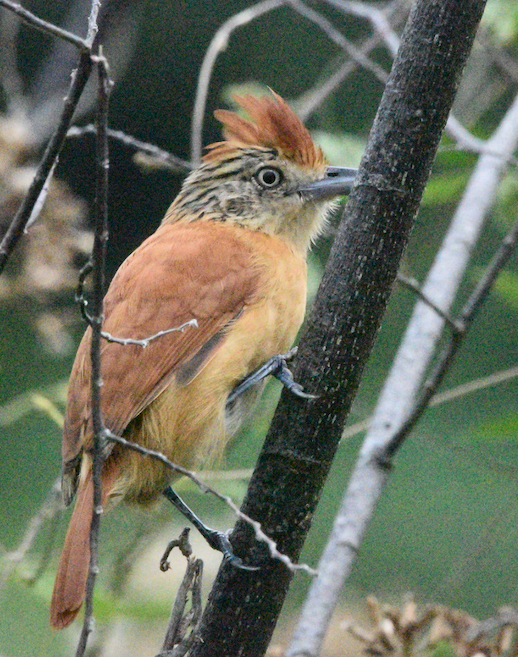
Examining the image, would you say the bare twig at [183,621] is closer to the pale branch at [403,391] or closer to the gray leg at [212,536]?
the gray leg at [212,536]

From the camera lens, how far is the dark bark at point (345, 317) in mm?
1809

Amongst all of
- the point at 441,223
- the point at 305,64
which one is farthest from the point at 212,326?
the point at 305,64

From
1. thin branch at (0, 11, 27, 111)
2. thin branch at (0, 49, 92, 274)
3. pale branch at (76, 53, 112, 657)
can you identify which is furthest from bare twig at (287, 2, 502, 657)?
thin branch at (0, 11, 27, 111)

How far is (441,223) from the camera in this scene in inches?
183

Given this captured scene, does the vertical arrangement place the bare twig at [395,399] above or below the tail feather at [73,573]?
above

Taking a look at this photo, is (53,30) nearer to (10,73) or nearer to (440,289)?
(440,289)

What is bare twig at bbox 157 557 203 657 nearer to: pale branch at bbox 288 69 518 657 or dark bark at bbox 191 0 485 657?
dark bark at bbox 191 0 485 657

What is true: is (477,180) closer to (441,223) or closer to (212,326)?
(441,223)

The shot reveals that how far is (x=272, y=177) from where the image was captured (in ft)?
10.5

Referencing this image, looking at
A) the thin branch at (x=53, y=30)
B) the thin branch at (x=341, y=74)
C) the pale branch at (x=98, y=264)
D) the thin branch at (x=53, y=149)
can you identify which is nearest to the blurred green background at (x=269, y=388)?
the thin branch at (x=341, y=74)

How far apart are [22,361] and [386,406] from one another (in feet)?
10.0

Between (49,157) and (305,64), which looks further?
(305,64)

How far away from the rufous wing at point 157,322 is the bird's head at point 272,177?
0.34m

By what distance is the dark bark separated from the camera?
1.81m
